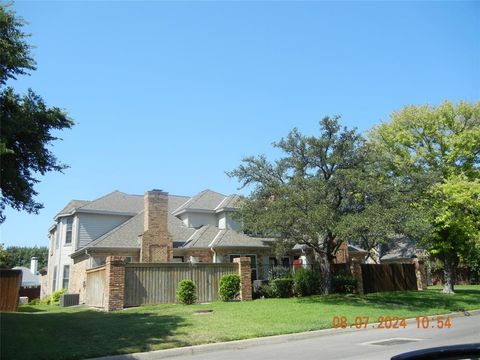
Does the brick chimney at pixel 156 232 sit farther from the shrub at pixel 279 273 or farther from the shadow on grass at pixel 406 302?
the shadow on grass at pixel 406 302

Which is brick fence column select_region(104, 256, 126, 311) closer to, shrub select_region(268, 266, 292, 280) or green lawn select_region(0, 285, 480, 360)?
green lawn select_region(0, 285, 480, 360)

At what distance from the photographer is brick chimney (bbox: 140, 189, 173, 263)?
87.5ft

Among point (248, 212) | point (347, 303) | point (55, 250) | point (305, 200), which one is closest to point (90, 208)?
point (55, 250)

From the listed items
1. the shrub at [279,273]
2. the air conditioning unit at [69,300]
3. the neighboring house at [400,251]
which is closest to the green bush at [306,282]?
the shrub at [279,273]

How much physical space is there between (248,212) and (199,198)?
37.3 ft

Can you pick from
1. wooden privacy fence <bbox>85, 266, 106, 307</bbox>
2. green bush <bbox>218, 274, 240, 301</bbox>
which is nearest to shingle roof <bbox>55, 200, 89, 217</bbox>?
wooden privacy fence <bbox>85, 266, 106, 307</bbox>

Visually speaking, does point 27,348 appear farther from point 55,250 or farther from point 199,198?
point 55,250

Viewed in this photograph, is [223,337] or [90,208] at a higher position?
[90,208]

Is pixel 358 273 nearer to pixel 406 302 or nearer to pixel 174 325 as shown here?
pixel 406 302

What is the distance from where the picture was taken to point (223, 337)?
1128 centimetres

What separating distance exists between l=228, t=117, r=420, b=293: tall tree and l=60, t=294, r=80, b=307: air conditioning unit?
11308mm

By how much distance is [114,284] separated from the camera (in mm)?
18781

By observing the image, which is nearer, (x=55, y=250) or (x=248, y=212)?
(x=248, y=212)
